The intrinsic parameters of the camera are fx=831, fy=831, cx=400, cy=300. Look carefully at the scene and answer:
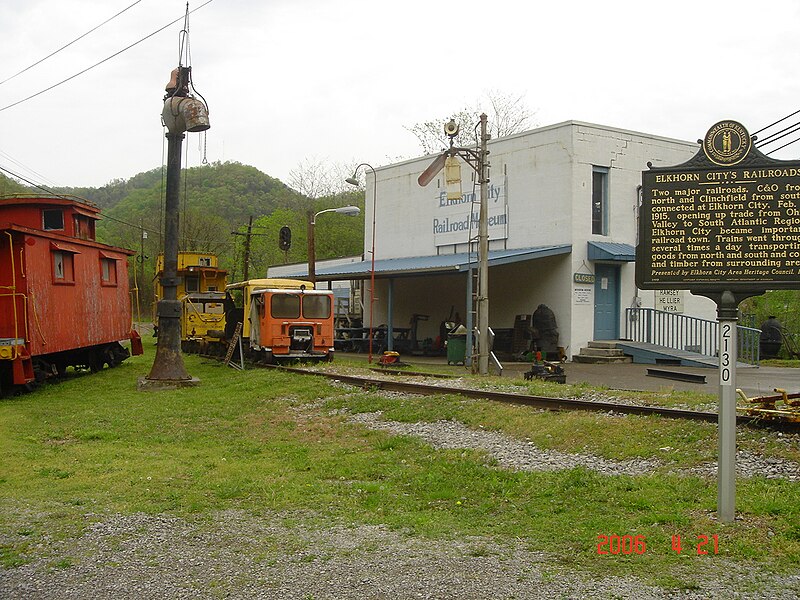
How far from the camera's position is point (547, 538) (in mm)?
6285

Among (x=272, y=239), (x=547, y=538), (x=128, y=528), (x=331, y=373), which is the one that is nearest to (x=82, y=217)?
(x=331, y=373)

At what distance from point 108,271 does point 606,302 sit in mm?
14744

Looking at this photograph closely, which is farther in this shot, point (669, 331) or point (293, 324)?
point (669, 331)

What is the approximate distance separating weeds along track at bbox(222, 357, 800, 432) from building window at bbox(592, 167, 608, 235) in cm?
1012

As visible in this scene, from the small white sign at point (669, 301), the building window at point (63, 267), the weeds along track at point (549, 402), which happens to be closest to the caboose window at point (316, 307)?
the weeds along track at point (549, 402)

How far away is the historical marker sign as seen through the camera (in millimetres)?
6582

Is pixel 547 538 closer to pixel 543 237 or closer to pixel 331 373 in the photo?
pixel 331 373

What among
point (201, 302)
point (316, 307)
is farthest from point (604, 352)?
point (201, 302)

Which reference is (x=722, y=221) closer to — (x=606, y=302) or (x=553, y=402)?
(x=553, y=402)

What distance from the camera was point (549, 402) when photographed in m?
12.4

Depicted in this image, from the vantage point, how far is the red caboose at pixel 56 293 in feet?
53.5

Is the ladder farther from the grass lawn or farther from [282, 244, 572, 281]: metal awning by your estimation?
the grass lawn

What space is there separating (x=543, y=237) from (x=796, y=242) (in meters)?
19.7
